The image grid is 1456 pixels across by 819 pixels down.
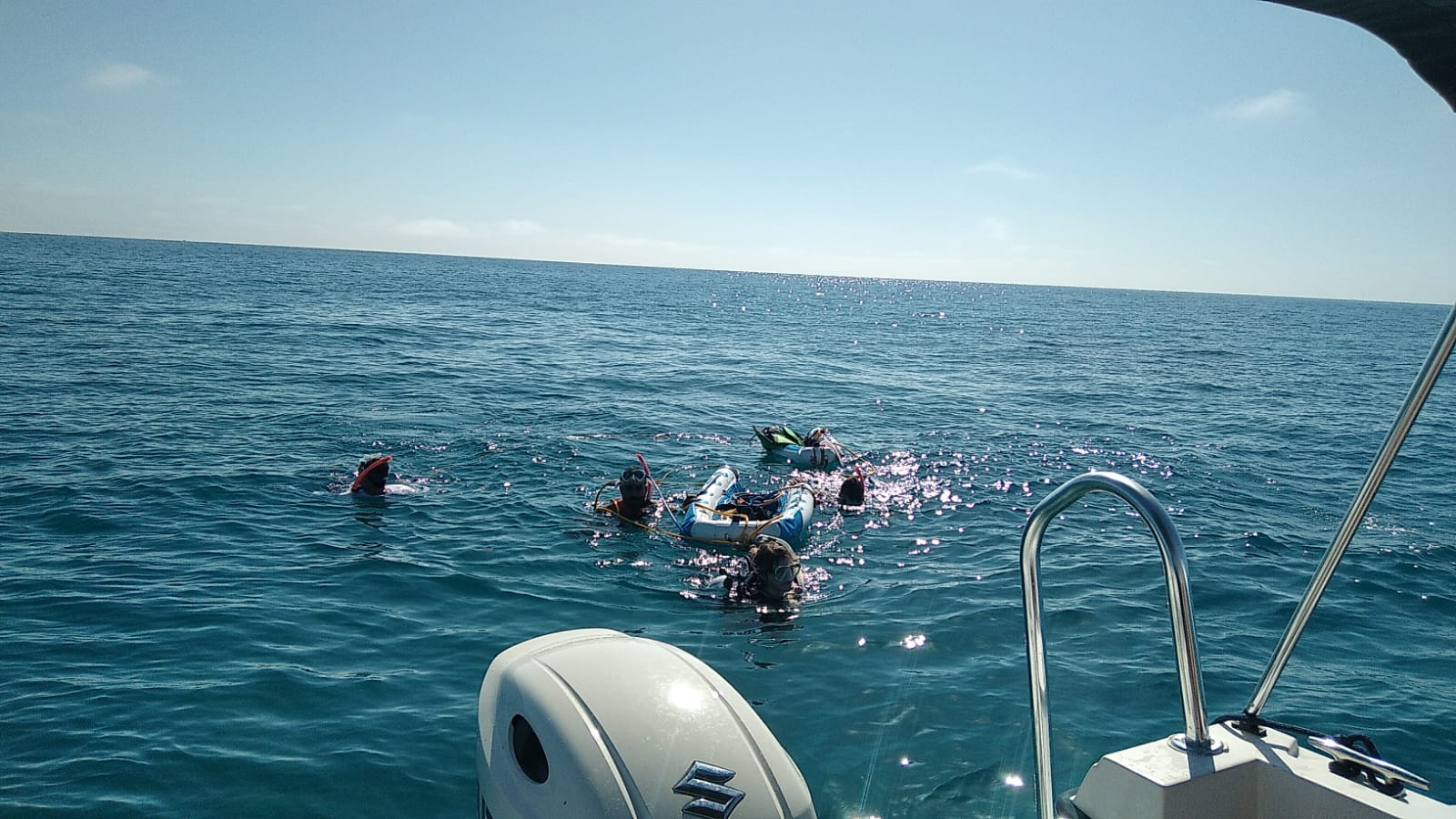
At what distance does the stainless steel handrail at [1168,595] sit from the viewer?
2.47m

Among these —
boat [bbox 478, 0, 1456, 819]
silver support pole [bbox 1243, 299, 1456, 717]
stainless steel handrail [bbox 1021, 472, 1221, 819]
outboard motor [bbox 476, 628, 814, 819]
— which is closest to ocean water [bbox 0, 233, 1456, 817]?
outboard motor [bbox 476, 628, 814, 819]

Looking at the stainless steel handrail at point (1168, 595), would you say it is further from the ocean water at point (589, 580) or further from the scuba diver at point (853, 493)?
the scuba diver at point (853, 493)

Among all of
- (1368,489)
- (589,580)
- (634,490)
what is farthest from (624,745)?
(634,490)

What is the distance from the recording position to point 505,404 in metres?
23.2

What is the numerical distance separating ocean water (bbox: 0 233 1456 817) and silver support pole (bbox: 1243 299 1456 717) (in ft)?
12.1

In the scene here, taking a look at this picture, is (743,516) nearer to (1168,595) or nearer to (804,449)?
(804,449)

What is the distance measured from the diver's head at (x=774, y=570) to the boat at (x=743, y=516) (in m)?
2.18

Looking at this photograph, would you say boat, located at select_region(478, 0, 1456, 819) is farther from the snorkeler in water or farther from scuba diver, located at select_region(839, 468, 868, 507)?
scuba diver, located at select_region(839, 468, 868, 507)

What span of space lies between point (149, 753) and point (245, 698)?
3.10ft

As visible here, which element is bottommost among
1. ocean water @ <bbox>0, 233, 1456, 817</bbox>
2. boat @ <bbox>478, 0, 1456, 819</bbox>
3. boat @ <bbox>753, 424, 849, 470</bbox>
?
ocean water @ <bbox>0, 233, 1456, 817</bbox>

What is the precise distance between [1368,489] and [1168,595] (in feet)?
4.07

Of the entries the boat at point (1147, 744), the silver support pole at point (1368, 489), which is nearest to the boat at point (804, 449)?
the boat at point (1147, 744)

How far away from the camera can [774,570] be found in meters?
9.96

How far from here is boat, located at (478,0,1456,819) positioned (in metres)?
2.48
